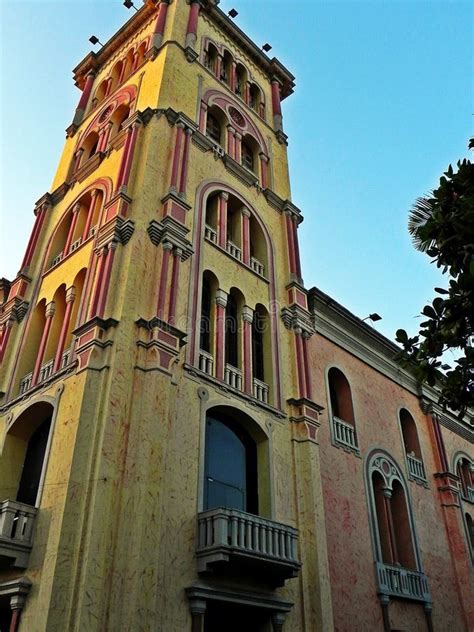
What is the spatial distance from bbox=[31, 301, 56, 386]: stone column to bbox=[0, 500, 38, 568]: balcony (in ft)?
13.5

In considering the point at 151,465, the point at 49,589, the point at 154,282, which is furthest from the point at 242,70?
the point at 49,589

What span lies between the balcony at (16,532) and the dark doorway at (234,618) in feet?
11.8

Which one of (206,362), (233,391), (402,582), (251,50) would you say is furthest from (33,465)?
(251,50)

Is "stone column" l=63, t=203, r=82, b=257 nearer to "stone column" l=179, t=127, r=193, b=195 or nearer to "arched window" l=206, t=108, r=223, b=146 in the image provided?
"stone column" l=179, t=127, r=193, b=195

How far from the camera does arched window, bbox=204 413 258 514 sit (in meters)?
12.5

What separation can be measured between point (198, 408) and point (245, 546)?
299cm

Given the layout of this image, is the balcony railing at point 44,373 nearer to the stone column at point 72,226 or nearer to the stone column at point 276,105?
the stone column at point 72,226

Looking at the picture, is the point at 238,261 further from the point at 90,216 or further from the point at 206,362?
the point at 90,216

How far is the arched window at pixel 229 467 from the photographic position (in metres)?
12.5

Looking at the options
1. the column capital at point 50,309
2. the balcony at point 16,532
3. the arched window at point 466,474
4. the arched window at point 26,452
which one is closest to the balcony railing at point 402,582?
the arched window at point 466,474

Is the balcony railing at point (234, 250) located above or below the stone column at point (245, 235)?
below

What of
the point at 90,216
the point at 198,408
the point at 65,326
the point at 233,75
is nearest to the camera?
the point at 198,408

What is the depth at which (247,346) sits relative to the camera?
14.9 meters

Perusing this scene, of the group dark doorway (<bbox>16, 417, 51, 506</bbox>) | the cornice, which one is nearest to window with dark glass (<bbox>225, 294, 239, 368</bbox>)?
dark doorway (<bbox>16, 417, 51, 506</bbox>)
